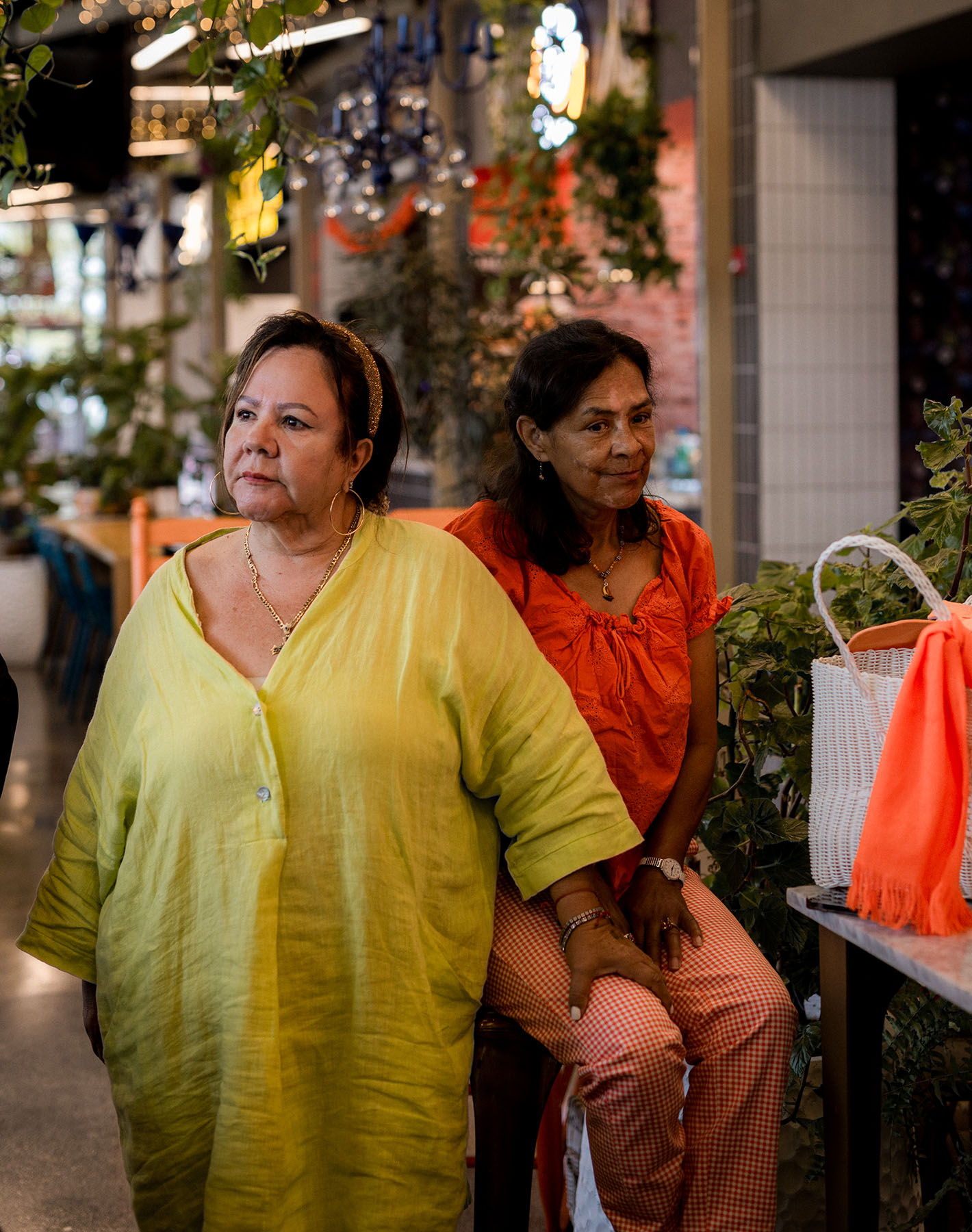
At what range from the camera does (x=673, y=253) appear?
8672 mm

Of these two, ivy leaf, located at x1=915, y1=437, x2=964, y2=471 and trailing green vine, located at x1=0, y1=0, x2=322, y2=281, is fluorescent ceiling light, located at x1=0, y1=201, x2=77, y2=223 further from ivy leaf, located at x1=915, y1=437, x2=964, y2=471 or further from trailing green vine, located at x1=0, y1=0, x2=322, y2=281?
ivy leaf, located at x1=915, y1=437, x2=964, y2=471

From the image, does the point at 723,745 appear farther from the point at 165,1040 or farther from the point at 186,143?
the point at 186,143

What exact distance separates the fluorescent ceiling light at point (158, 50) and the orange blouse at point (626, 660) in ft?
23.8

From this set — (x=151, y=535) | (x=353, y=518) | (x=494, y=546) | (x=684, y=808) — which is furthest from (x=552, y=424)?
(x=151, y=535)

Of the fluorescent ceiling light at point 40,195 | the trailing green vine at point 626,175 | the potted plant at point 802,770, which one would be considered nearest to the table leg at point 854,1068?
the potted plant at point 802,770

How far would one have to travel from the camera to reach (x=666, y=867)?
6.98ft

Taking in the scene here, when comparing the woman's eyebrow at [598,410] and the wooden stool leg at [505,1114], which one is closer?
the wooden stool leg at [505,1114]

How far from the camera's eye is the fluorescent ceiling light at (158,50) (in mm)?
8883

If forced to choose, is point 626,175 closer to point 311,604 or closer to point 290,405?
point 290,405

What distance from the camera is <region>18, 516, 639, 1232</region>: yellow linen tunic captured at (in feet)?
6.06

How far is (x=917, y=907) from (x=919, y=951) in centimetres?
6

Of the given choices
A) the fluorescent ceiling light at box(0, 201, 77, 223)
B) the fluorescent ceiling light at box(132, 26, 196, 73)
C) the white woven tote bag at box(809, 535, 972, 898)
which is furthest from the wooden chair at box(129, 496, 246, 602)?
the fluorescent ceiling light at box(0, 201, 77, 223)

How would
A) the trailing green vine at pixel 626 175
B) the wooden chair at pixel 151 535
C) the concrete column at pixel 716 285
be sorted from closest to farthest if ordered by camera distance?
the wooden chair at pixel 151 535, the concrete column at pixel 716 285, the trailing green vine at pixel 626 175

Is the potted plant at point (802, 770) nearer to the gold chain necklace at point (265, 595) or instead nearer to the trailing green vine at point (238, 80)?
Answer: the gold chain necklace at point (265, 595)
